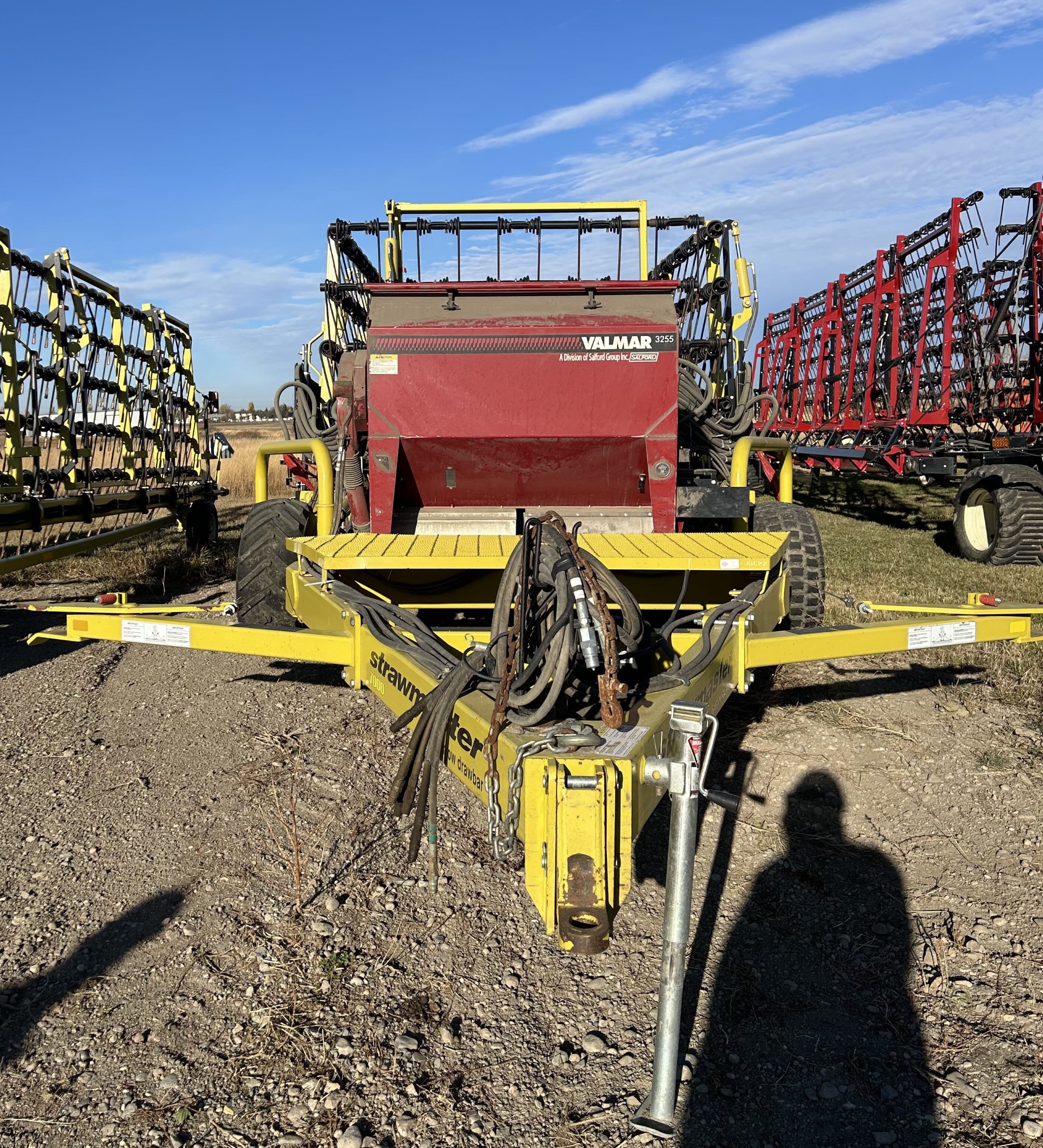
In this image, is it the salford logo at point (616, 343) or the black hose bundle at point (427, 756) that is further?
the salford logo at point (616, 343)

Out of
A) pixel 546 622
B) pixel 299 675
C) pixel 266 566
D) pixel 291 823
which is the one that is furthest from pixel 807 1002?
pixel 299 675

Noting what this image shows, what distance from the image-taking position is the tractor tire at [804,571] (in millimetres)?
4605

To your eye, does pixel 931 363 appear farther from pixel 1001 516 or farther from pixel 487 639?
pixel 487 639

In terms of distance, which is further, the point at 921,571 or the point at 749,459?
the point at 921,571

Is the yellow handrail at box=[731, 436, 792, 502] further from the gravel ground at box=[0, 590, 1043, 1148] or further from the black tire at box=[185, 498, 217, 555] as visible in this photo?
the black tire at box=[185, 498, 217, 555]

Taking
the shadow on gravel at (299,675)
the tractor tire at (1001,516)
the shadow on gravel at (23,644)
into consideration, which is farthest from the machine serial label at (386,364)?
the tractor tire at (1001,516)

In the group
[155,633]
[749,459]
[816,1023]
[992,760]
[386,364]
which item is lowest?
[816,1023]

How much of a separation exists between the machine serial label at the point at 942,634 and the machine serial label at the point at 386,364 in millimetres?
2641

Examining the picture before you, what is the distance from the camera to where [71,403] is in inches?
280

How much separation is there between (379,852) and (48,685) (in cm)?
311

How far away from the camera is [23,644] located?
6098 mm

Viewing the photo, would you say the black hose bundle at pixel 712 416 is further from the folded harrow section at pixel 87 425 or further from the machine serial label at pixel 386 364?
the folded harrow section at pixel 87 425

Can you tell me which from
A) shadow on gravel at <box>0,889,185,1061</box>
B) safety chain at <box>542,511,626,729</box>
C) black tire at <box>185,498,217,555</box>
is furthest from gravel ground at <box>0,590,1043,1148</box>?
black tire at <box>185,498,217,555</box>

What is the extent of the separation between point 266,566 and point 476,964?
297 cm
